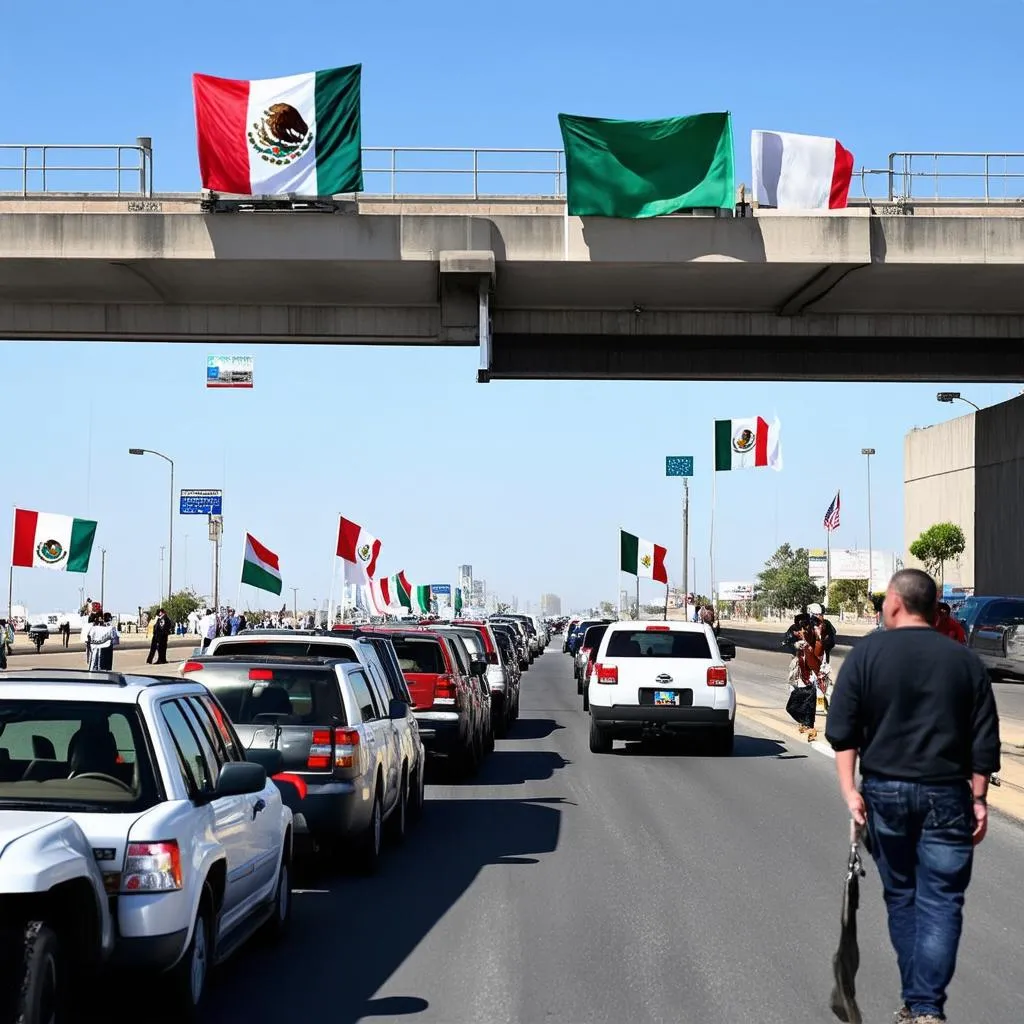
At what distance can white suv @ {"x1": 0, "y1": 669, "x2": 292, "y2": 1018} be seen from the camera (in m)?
6.18

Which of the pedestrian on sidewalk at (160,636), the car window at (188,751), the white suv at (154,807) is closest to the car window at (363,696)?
the white suv at (154,807)

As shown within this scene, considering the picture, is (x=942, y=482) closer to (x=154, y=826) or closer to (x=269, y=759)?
(x=269, y=759)

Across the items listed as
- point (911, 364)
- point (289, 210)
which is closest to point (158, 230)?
point (289, 210)

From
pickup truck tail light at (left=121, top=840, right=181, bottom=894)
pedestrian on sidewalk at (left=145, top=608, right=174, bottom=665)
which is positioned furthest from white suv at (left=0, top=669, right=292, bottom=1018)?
pedestrian on sidewalk at (left=145, top=608, right=174, bottom=665)

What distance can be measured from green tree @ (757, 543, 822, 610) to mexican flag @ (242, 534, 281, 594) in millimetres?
135249

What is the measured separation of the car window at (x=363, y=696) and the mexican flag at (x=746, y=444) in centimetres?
3894

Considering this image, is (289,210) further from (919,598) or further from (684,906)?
(919,598)

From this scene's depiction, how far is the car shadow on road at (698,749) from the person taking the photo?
70.2 ft

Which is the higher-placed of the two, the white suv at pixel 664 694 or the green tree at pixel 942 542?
the green tree at pixel 942 542

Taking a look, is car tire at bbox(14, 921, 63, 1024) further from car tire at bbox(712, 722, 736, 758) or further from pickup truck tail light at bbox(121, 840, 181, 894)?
car tire at bbox(712, 722, 736, 758)

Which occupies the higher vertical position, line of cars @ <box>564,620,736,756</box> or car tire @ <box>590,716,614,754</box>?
line of cars @ <box>564,620,736,756</box>

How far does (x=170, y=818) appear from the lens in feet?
21.1

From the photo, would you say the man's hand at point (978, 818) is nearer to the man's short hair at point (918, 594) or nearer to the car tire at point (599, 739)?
the man's short hair at point (918, 594)

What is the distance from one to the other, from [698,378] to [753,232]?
666 centimetres
